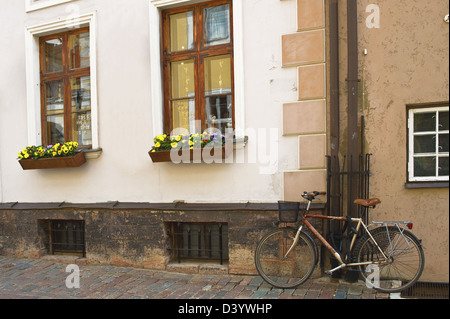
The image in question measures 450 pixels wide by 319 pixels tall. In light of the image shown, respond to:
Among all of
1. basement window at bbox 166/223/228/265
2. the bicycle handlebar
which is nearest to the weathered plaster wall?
the bicycle handlebar

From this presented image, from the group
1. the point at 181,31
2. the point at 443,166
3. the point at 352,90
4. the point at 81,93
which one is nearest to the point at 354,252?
the point at 443,166

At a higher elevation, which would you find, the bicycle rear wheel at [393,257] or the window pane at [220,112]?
the window pane at [220,112]

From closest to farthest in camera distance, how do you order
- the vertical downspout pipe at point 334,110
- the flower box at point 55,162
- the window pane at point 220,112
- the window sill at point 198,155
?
the vertical downspout pipe at point 334,110, the window sill at point 198,155, the window pane at point 220,112, the flower box at point 55,162

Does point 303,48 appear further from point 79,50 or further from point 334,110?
point 79,50

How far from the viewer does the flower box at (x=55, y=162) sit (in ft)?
18.1

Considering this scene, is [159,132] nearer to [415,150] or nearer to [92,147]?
[92,147]

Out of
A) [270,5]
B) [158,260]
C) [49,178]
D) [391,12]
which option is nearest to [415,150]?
[391,12]

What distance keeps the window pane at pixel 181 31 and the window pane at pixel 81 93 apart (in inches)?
61.7

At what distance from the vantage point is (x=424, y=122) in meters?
4.37

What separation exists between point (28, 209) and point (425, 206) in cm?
575

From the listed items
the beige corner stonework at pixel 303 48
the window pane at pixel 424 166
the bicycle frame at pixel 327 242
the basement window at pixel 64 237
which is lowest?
the basement window at pixel 64 237

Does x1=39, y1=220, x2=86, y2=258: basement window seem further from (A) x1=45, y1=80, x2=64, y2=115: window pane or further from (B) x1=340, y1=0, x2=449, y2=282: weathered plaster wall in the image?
(B) x1=340, y1=0, x2=449, y2=282: weathered plaster wall

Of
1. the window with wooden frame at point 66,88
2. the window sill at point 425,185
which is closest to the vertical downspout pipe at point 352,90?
the window sill at point 425,185

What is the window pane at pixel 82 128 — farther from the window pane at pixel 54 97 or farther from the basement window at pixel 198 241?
the basement window at pixel 198 241
